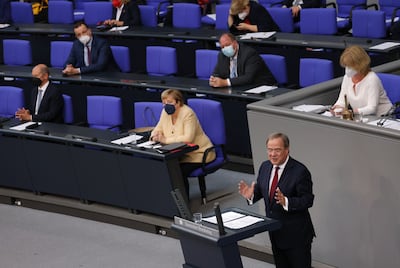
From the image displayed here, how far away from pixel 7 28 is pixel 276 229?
8340mm

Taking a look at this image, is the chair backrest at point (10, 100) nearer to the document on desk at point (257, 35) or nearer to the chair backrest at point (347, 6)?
the document on desk at point (257, 35)

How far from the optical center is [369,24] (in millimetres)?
11344

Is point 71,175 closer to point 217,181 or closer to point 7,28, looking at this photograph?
point 217,181

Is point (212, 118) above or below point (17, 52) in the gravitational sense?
below

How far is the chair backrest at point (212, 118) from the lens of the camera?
9.10m

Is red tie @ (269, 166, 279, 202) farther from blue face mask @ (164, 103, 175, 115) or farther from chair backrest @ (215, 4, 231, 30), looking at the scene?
chair backrest @ (215, 4, 231, 30)

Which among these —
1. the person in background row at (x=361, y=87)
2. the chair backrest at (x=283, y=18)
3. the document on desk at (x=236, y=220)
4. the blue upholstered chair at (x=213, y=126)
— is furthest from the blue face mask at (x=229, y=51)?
the document on desk at (x=236, y=220)

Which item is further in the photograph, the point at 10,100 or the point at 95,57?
the point at 95,57

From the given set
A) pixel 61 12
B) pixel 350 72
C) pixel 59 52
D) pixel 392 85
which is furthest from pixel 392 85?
pixel 61 12

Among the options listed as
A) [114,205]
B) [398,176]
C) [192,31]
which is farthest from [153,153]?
[192,31]

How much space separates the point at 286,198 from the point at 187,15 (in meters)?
7.12

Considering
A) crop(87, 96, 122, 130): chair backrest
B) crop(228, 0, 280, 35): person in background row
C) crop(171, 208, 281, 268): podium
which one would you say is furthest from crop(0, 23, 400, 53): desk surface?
crop(171, 208, 281, 268): podium

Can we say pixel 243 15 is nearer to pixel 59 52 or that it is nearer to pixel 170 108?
pixel 59 52

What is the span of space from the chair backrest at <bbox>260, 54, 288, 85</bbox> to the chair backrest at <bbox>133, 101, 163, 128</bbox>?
4.92 ft
